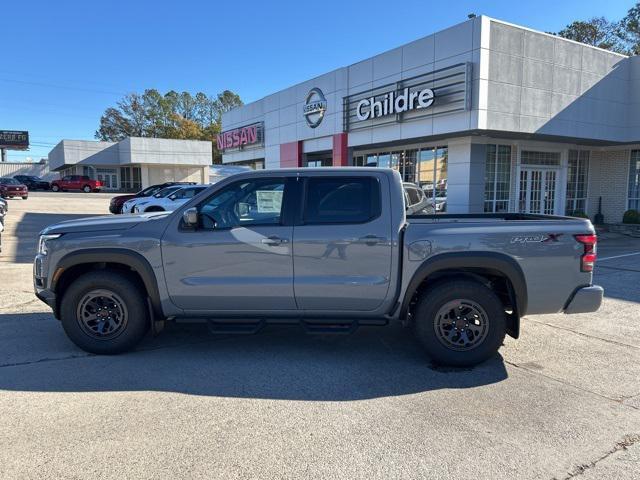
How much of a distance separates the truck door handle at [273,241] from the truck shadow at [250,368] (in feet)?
3.89

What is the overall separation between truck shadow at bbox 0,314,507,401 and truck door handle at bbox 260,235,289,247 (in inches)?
46.6

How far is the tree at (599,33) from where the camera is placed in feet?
123

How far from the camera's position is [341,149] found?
64.2 ft

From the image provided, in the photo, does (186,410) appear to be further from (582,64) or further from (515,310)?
(582,64)

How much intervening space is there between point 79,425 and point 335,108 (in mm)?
17726

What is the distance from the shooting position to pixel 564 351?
17.3 ft

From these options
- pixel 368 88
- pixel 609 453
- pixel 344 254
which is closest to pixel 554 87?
pixel 368 88

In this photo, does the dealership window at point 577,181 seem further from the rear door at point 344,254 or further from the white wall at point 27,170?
the white wall at point 27,170

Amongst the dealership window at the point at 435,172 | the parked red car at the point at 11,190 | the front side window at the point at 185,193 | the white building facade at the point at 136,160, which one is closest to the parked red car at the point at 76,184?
the white building facade at the point at 136,160

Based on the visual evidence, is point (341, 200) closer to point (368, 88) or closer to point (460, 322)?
point (460, 322)

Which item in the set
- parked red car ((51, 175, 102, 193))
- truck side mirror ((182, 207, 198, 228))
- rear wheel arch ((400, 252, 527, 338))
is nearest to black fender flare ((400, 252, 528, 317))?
rear wheel arch ((400, 252, 527, 338))

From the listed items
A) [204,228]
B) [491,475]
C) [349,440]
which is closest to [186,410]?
[349,440]

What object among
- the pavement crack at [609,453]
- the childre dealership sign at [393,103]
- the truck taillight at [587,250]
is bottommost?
the pavement crack at [609,453]

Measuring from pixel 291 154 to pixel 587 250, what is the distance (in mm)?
19973
